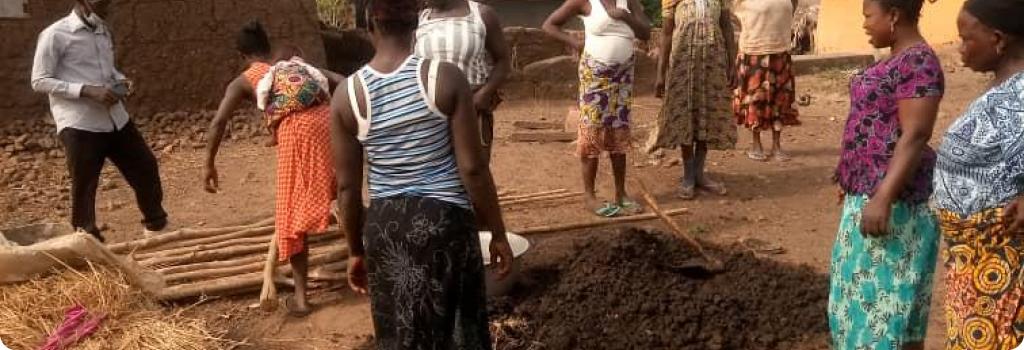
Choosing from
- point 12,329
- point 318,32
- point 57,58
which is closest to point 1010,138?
point 12,329

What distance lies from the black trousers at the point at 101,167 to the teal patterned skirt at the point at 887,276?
410 centimetres

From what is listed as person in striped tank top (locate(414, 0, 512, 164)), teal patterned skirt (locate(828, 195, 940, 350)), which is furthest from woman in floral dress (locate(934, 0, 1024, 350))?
person in striped tank top (locate(414, 0, 512, 164))

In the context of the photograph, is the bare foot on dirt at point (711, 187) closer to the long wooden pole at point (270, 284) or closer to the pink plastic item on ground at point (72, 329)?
the long wooden pole at point (270, 284)

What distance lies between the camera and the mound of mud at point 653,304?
400 centimetres

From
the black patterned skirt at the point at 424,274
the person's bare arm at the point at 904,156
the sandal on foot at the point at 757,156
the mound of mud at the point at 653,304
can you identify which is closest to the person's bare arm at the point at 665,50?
the sandal on foot at the point at 757,156

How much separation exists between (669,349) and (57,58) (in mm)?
3635

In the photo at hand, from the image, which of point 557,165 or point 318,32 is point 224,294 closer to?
Answer: point 557,165

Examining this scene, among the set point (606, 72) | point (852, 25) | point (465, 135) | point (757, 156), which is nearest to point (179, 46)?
point (606, 72)

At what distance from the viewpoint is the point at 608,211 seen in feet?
19.7

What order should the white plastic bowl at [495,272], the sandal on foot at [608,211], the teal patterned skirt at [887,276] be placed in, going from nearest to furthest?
the teal patterned skirt at [887,276] < the white plastic bowl at [495,272] < the sandal on foot at [608,211]

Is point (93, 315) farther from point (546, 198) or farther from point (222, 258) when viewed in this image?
point (546, 198)

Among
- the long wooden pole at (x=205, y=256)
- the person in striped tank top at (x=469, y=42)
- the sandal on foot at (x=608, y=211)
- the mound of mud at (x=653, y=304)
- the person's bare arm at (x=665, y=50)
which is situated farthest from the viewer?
the person's bare arm at (x=665, y=50)

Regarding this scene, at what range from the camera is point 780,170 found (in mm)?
7277

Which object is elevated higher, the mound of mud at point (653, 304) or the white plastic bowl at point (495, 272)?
the white plastic bowl at point (495, 272)
